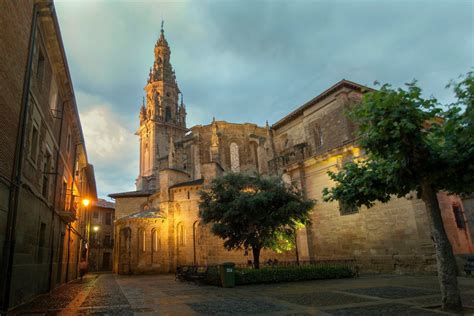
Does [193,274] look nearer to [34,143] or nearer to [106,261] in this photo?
[34,143]

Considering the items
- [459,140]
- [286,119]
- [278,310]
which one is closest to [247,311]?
[278,310]

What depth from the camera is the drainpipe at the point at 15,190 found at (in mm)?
8062

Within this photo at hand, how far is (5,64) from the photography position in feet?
26.6

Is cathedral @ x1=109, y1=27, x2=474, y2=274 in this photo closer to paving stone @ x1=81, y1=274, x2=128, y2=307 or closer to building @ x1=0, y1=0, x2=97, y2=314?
paving stone @ x1=81, y1=274, x2=128, y2=307

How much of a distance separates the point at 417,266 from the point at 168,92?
5212cm

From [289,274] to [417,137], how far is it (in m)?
10.6

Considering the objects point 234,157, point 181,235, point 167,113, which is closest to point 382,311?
point 181,235

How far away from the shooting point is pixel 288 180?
81.7 feet

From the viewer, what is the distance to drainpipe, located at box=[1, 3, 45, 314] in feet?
26.5

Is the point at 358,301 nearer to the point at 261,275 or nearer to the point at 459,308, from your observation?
the point at 459,308

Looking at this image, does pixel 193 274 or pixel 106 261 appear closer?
pixel 193 274

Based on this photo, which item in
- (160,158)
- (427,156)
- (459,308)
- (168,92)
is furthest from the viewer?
(168,92)

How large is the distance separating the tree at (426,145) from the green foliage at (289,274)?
8809mm

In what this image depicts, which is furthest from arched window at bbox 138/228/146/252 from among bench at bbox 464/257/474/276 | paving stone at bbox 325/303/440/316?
paving stone at bbox 325/303/440/316
